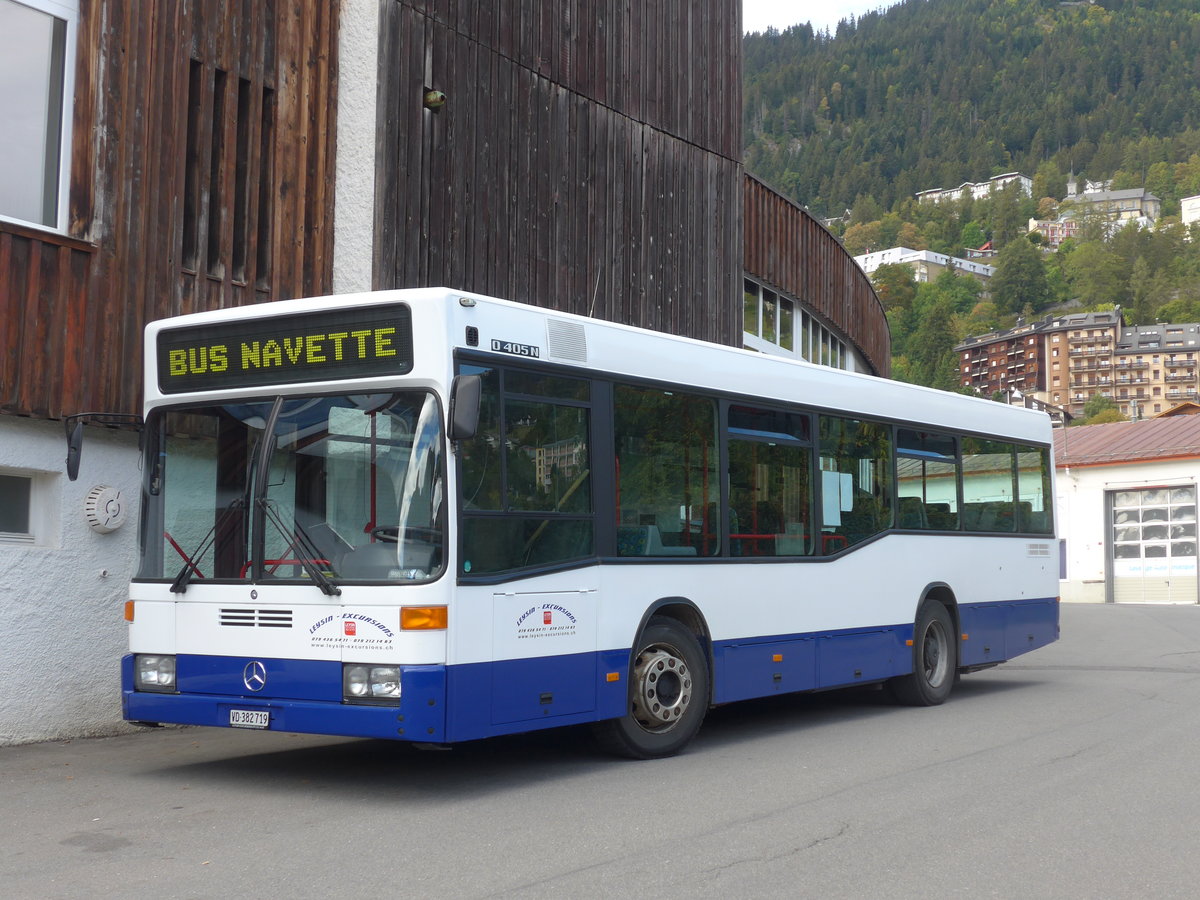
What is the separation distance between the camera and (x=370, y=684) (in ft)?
25.9

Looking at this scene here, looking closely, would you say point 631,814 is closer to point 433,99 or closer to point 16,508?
point 16,508

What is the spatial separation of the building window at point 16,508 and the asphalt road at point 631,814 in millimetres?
1576

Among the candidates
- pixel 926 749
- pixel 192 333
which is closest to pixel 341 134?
pixel 192 333

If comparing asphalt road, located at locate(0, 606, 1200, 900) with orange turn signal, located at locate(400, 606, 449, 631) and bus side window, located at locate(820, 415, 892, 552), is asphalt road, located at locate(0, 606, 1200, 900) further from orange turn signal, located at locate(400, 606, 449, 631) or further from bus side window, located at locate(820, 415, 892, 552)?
bus side window, located at locate(820, 415, 892, 552)

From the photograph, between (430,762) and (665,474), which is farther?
(665,474)

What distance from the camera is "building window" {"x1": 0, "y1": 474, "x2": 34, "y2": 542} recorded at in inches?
418

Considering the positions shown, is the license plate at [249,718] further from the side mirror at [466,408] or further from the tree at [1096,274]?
the tree at [1096,274]

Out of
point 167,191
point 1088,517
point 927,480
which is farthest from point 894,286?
point 167,191

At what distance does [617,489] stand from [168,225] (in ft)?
16.2

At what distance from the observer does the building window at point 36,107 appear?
35.3ft

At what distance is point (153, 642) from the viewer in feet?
28.6

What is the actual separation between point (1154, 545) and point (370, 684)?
40.0 metres

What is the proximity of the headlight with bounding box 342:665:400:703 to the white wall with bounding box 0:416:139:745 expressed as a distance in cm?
375

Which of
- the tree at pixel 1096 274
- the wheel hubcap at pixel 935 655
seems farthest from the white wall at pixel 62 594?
the tree at pixel 1096 274
